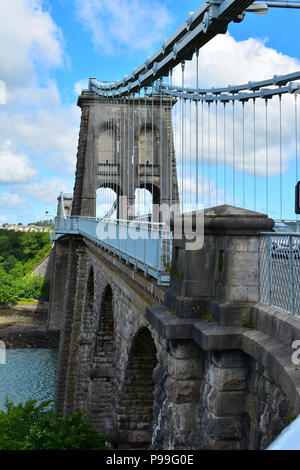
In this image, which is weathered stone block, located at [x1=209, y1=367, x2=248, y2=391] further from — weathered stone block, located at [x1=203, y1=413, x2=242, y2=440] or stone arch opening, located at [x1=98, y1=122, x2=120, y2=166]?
stone arch opening, located at [x1=98, y1=122, x2=120, y2=166]

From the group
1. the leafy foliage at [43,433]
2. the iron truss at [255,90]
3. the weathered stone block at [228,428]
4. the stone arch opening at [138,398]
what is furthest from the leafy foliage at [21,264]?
the weathered stone block at [228,428]

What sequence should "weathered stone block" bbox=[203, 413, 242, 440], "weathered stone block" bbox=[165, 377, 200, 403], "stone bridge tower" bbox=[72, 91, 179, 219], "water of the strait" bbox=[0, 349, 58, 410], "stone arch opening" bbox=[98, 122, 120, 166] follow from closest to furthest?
1. "weathered stone block" bbox=[203, 413, 242, 440]
2. "weathered stone block" bbox=[165, 377, 200, 403]
3. "water of the strait" bbox=[0, 349, 58, 410]
4. "stone bridge tower" bbox=[72, 91, 179, 219]
5. "stone arch opening" bbox=[98, 122, 120, 166]

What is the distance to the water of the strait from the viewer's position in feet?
66.4

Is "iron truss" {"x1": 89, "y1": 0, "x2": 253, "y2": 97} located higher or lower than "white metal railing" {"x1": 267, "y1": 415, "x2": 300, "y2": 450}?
higher

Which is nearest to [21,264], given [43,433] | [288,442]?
[43,433]

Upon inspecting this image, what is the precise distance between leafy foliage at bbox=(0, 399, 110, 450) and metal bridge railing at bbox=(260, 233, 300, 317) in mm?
5130

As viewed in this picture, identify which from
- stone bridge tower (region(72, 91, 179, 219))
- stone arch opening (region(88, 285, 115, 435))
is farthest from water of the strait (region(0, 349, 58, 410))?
stone bridge tower (region(72, 91, 179, 219))

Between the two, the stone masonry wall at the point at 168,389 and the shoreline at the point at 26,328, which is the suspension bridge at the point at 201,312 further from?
the shoreline at the point at 26,328

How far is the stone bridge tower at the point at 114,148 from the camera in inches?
950

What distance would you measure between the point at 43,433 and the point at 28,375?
15.4 meters

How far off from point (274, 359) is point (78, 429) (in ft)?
20.7

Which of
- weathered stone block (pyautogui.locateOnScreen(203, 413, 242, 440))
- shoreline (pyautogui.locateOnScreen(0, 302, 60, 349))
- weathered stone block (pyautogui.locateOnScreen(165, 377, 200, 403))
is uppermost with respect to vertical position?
weathered stone block (pyautogui.locateOnScreen(165, 377, 200, 403))

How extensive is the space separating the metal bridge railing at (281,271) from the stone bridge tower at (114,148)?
1993 centimetres

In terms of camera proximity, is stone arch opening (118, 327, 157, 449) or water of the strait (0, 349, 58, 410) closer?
stone arch opening (118, 327, 157, 449)
